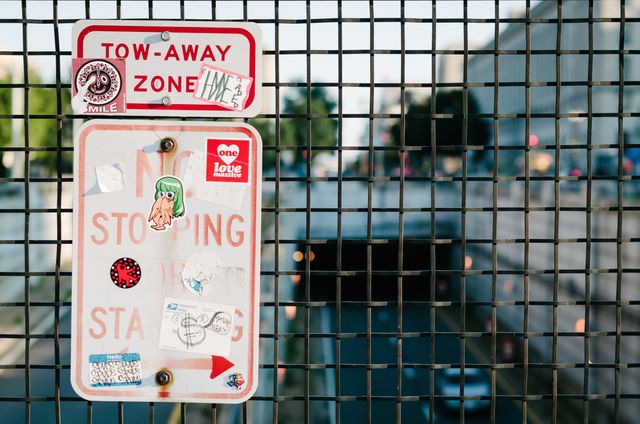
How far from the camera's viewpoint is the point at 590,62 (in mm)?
2795

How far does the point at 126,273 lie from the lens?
2.70m

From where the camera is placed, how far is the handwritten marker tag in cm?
267


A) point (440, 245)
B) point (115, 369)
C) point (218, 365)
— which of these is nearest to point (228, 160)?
point (218, 365)

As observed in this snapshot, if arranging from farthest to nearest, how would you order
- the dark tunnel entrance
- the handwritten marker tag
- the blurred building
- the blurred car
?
the dark tunnel entrance → the blurred car → the blurred building → the handwritten marker tag

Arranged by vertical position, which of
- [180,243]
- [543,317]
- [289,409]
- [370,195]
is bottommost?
[289,409]

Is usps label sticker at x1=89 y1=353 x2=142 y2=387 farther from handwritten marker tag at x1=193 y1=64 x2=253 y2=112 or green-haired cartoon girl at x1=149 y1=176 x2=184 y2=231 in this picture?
handwritten marker tag at x1=193 y1=64 x2=253 y2=112

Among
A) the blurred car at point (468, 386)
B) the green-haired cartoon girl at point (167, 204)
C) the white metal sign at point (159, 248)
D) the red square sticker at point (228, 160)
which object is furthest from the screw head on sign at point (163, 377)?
the blurred car at point (468, 386)

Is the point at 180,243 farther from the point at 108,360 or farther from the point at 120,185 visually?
the point at 108,360

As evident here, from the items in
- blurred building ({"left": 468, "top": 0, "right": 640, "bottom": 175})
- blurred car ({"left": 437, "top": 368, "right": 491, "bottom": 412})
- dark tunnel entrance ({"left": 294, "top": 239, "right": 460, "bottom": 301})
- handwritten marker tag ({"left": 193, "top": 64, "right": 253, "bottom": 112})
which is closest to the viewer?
handwritten marker tag ({"left": 193, "top": 64, "right": 253, "bottom": 112})

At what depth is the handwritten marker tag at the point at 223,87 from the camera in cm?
267

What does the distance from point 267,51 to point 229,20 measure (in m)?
0.21

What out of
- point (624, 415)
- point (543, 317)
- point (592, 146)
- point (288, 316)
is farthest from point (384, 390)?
point (592, 146)

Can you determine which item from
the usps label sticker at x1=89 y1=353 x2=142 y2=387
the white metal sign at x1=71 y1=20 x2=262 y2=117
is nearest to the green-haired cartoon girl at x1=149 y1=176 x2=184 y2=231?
the white metal sign at x1=71 y1=20 x2=262 y2=117

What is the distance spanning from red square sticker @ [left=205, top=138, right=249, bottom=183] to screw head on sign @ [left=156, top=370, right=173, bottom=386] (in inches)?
31.2
